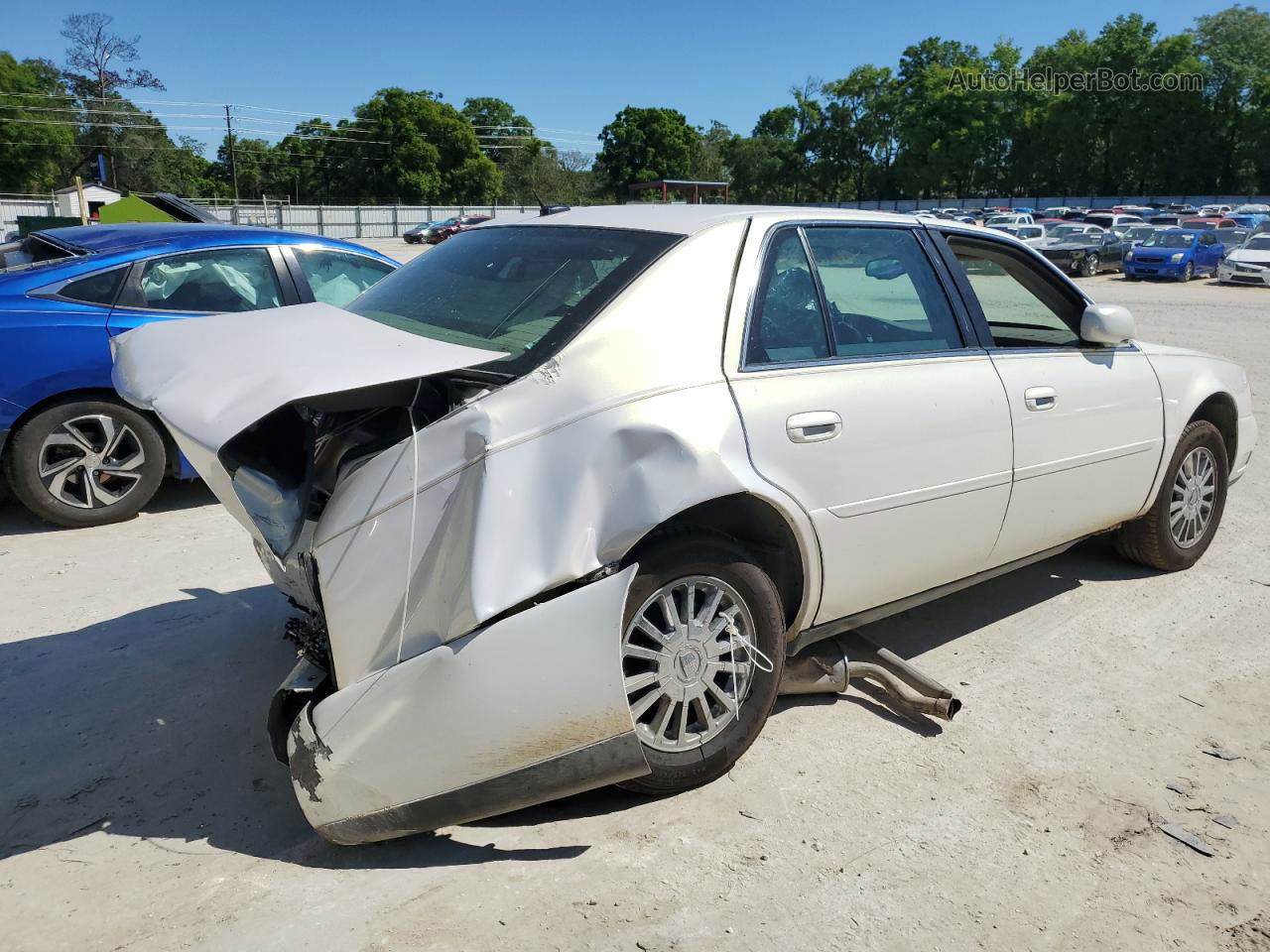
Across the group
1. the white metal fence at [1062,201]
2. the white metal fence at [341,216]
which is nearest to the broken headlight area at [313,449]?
the white metal fence at [341,216]

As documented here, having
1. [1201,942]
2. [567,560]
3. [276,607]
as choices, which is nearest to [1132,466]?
[1201,942]

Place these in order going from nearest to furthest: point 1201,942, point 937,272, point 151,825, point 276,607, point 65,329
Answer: point 1201,942 → point 151,825 → point 937,272 → point 276,607 → point 65,329

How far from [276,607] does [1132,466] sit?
12.8 feet

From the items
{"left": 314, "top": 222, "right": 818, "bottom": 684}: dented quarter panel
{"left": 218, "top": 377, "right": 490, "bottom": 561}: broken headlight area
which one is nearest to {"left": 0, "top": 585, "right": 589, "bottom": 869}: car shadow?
{"left": 314, "top": 222, "right": 818, "bottom": 684}: dented quarter panel

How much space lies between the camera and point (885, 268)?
3.83 metres

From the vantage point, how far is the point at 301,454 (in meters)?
2.83

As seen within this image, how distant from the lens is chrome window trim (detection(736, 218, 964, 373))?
3098mm

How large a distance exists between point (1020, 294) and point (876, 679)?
2.14 meters

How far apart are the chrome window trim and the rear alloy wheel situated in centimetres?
399

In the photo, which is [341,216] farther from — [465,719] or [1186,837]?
[1186,837]

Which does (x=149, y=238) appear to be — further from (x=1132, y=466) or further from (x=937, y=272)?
(x=1132, y=466)

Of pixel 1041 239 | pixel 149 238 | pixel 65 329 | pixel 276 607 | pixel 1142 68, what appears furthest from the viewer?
pixel 1142 68

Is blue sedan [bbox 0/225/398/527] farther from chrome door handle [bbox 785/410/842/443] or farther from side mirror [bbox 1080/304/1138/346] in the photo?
side mirror [bbox 1080/304/1138/346]

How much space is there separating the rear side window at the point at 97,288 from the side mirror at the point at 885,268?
4.31 meters
